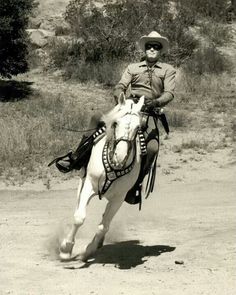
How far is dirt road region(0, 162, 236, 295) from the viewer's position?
6.35 metres

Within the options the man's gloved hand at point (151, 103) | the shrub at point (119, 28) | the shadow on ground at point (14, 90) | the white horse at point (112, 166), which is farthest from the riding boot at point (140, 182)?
the shrub at point (119, 28)

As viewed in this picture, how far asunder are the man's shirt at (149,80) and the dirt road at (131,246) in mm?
1894

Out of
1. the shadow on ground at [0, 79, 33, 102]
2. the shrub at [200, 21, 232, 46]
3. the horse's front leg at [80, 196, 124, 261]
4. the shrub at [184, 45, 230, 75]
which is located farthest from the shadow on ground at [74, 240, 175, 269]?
the shrub at [200, 21, 232, 46]

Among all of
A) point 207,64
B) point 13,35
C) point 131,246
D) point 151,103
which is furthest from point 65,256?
point 207,64

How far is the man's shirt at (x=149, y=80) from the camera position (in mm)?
7629

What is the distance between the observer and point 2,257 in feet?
24.6

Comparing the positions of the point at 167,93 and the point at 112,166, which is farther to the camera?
the point at 167,93

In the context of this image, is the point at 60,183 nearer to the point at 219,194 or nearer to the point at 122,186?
the point at 219,194

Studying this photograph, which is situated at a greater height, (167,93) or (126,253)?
(167,93)

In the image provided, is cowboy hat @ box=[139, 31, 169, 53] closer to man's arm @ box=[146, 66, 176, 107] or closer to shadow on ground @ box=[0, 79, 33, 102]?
man's arm @ box=[146, 66, 176, 107]

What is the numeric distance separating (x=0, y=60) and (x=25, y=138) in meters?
5.52

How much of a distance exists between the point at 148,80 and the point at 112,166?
1.38m

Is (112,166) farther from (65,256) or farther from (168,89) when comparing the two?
(168,89)

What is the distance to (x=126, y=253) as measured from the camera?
789cm
